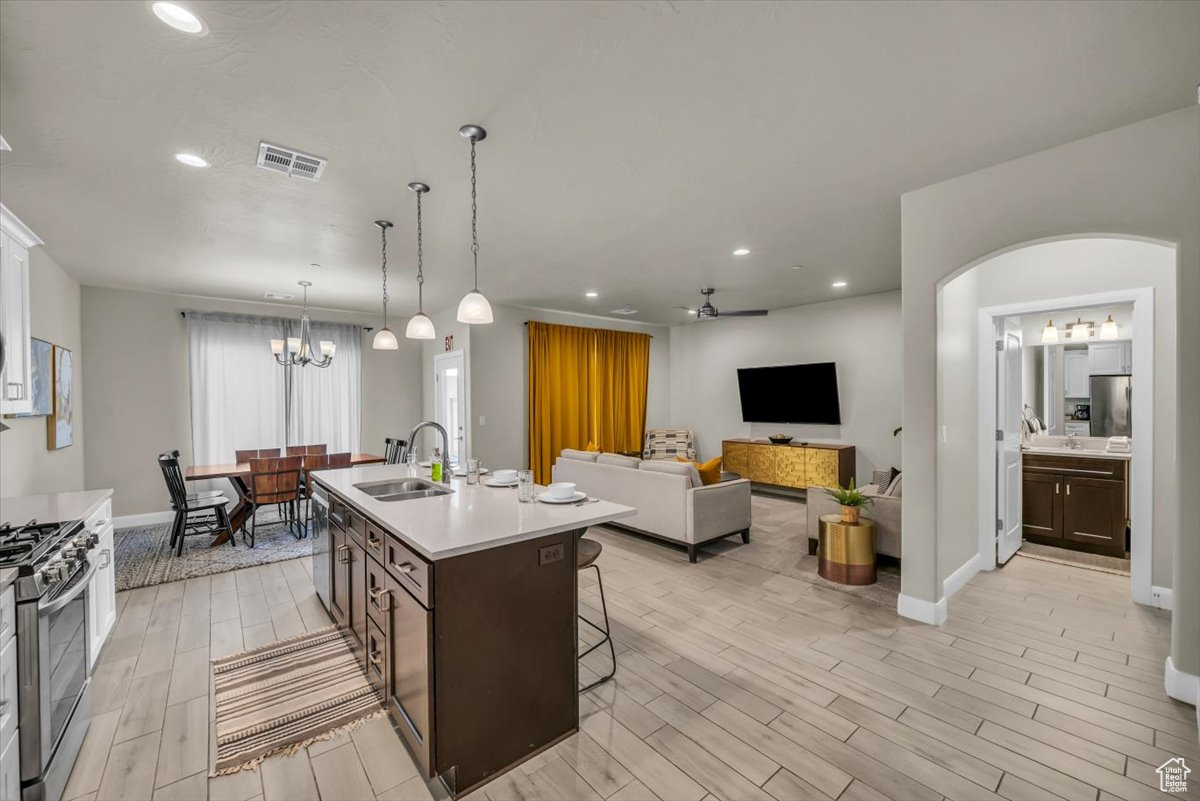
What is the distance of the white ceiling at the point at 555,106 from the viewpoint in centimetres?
170

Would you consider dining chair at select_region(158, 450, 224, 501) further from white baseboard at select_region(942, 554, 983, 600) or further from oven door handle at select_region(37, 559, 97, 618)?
white baseboard at select_region(942, 554, 983, 600)

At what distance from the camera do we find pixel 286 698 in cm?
242

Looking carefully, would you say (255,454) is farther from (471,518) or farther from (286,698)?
(471,518)

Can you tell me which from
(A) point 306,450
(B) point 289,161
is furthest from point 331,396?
(B) point 289,161

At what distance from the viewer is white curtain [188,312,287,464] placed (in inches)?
235

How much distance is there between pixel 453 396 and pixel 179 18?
561cm

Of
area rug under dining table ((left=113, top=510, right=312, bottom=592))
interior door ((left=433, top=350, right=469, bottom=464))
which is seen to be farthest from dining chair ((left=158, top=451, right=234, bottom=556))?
interior door ((left=433, top=350, right=469, bottom=464))

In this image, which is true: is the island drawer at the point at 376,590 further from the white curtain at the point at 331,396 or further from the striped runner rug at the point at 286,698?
the white curtain at the point at 331,396

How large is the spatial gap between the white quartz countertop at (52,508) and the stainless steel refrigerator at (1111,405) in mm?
7504

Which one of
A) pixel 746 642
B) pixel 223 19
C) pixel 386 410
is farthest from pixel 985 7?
pixel 386 410

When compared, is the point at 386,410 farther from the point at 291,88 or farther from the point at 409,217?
the point at 291,88

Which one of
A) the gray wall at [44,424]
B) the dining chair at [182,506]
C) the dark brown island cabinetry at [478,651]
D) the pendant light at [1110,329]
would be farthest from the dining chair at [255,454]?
the pendant light at [1110,329]

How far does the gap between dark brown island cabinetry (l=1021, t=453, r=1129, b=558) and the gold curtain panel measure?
4968 mm

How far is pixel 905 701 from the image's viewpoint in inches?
91.1
